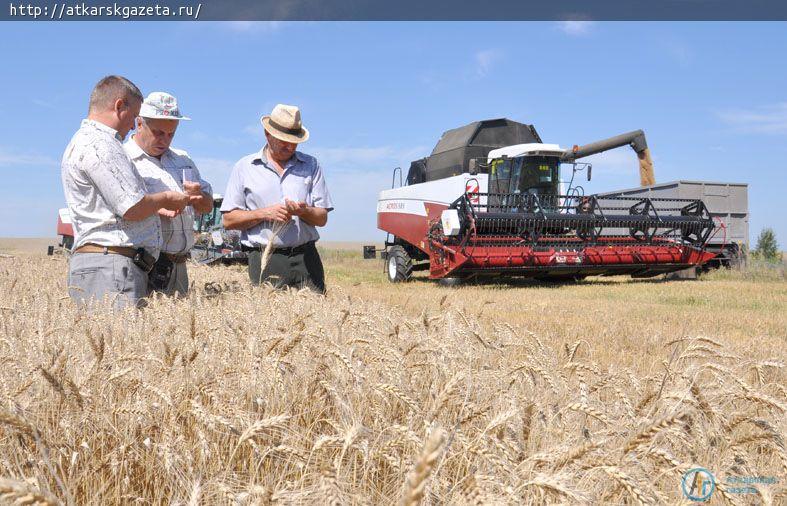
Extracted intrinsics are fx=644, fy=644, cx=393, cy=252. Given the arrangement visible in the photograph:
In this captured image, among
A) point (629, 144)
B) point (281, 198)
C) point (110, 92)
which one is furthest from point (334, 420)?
point (629, 144)

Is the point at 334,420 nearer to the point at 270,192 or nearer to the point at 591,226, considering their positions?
the point at 270,192

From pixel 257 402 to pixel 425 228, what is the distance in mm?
11486

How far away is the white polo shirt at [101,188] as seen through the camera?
3.41 meters

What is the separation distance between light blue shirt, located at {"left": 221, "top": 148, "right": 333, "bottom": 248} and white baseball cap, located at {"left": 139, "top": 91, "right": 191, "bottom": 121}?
74 cm

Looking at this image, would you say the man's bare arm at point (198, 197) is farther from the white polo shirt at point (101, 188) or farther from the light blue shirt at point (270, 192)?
the light blue shirt at point (270, 192)

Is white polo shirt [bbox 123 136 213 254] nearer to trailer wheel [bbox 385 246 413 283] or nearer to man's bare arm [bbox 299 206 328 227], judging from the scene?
man's bare arm [bbox 299 206 328 227]

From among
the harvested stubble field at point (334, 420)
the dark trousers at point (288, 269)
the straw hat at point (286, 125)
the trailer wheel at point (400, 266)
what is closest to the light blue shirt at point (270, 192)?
the dark trousers at point (288, 269)

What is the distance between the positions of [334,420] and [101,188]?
2244mm

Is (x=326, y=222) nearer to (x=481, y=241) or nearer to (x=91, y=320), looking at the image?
(x=91, y=320)

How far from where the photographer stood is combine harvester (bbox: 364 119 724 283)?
10867mm

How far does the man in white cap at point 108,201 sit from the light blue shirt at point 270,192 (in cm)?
82

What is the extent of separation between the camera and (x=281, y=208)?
4180 millimetres

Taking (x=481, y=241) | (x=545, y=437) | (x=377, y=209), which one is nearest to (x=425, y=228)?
(x=481, y=241)

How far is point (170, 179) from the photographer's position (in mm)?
4094
